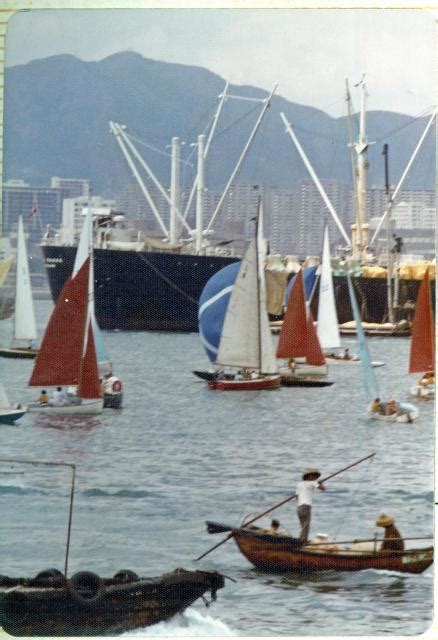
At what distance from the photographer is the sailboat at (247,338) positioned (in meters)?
A: 8.25

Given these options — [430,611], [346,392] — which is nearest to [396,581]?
[430,611]

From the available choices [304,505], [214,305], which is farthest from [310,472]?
[214,305]

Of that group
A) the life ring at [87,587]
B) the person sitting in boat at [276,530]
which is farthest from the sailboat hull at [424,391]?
the life ring at [87,587]

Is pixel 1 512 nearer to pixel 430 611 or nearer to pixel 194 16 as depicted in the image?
pixel 430 611

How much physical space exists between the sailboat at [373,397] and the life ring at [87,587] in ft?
5.73

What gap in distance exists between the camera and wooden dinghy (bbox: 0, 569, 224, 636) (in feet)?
22.9

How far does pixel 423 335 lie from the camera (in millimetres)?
7410

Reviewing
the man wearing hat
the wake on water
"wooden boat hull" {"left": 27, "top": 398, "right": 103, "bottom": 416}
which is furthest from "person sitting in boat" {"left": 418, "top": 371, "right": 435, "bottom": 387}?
"wooden boat hull" {"left": 27, "top": 398, "right": 103, "bottom": 416}

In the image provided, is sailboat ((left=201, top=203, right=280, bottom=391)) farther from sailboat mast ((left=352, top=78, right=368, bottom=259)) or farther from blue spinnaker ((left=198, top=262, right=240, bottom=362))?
sailboat mast ((left=352, top=78, right=368, bottom=259))

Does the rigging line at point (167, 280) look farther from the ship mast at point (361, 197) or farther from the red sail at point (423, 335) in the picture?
the red sail at point (423, 335)

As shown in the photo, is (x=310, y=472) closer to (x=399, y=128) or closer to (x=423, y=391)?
(x=423, y=391)

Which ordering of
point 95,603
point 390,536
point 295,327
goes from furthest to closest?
point 295,327
point 390,536
point 95,603

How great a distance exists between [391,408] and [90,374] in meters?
1.69

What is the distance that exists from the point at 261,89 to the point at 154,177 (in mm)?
756
